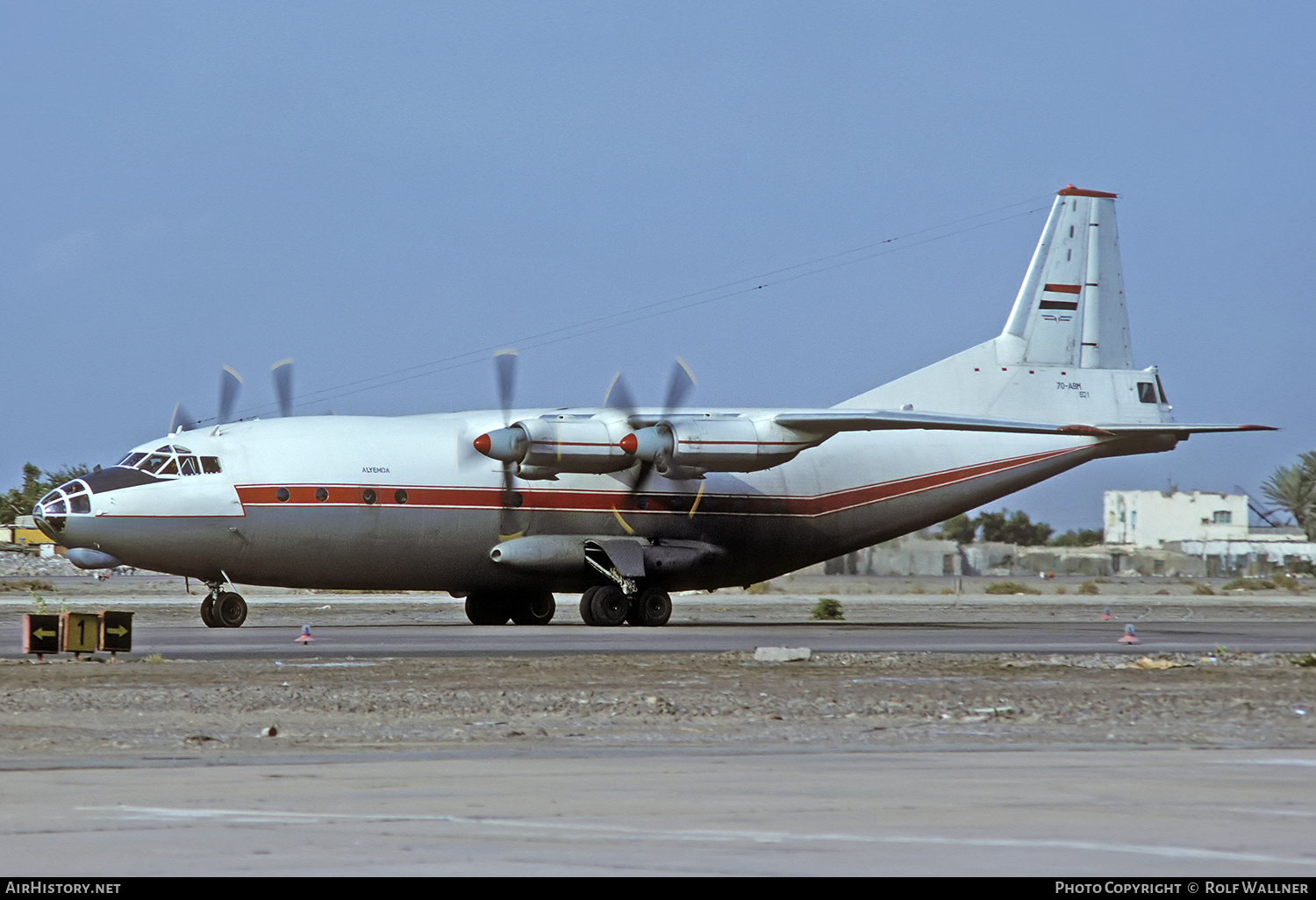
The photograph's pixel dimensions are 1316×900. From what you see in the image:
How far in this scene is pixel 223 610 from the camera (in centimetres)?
3189

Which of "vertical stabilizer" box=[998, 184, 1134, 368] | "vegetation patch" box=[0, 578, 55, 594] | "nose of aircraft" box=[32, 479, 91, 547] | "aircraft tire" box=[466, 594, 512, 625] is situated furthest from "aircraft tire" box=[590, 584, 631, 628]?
"vegetation patch" box=[0, 578, 55, 594]

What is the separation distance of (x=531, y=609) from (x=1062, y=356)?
1497 cm

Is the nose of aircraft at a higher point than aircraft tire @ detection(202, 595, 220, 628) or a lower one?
higher

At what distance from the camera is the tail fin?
1560 inches

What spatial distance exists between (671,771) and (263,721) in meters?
5.64

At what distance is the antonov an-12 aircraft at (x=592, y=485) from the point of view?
103 feet

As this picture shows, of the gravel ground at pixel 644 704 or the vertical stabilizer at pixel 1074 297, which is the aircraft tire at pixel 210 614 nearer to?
the gravel ground at pixel 644 704

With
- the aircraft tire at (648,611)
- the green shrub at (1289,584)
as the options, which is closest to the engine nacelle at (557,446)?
the aircraft tire at (648,611)

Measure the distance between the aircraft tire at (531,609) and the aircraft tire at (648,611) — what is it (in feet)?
8.73

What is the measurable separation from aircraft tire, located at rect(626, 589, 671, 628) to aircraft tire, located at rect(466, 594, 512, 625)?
10.9 ft

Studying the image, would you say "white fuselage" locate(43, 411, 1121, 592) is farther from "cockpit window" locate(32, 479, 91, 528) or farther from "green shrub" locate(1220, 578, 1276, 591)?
"green shrub" locate(1220, 578, 1276, 591)

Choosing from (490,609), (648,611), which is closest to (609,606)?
(648,611)

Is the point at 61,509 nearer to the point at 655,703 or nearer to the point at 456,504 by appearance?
the point at 456,504

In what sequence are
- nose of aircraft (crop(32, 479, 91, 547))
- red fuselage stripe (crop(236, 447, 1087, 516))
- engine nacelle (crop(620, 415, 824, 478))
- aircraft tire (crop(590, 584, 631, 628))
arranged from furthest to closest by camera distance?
1. aircraft tire (crop(590, 584, 631, 628))
2. engine nacelle (crop(620, 415, 824, 478))
3. red fuselage stripe (crop(236, 447, 1087, 516))
4. nose of aircraft (crop(32, 479, 91, 547))
